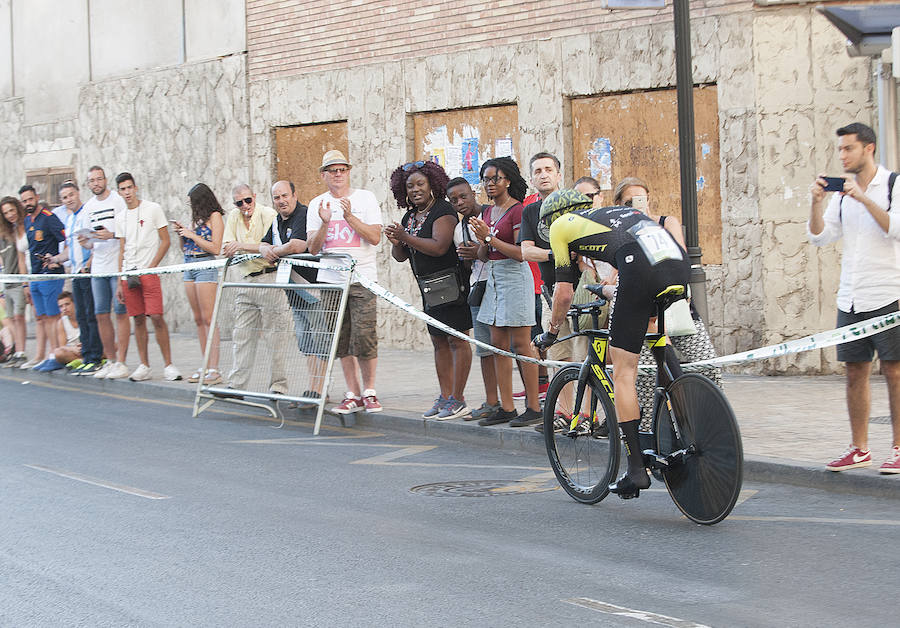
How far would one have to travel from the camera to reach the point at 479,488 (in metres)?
8.09

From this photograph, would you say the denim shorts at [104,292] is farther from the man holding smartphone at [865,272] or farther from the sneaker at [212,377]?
the man holding smartphone at [865,272]

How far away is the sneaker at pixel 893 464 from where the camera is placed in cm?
752

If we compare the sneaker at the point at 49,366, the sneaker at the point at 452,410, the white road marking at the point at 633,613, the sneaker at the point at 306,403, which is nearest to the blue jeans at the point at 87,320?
the sneaker at the point at 49,366

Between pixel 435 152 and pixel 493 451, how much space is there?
308 inches

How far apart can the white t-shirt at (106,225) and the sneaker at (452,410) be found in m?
5.74

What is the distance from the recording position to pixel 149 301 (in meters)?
14.1

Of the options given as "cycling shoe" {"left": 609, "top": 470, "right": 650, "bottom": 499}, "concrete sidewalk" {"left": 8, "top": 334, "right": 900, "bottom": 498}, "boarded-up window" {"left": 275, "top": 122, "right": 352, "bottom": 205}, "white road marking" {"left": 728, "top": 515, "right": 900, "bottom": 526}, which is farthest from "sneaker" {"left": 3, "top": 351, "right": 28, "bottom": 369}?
"white road marking" {"left": 728, "top": 515, "right": 900, "bottom": 526}

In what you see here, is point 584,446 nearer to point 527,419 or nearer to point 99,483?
point 527,419

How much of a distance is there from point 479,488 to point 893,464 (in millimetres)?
2556

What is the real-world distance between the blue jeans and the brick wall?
5.11 metres

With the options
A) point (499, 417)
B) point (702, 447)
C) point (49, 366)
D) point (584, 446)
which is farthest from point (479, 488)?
point (49, 366)

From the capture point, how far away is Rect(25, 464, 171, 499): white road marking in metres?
7.95

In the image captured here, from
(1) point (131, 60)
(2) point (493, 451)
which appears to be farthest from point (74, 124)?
(2) point (493, 451)

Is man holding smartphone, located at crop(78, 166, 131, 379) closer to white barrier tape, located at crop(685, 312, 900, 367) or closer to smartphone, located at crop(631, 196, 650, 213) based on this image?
smartphone, located at crop(631, 196, 650, 213)
